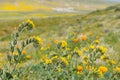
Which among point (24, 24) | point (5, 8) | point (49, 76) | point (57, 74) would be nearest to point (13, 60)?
point (24, 24)

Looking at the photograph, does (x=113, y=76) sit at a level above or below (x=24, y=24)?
below

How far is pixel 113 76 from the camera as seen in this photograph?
515 centimetres

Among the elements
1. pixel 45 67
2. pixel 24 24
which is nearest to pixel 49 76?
pixel 45 67

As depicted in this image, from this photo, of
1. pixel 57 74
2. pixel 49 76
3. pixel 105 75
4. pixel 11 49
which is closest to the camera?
pixel 11 49

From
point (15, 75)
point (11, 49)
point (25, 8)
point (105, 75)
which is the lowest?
point (25, 8)

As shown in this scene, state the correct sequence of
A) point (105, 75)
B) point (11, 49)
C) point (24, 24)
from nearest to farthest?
point (11, 49), point (24, 24), point (105, 75)

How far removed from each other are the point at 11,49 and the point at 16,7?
161m

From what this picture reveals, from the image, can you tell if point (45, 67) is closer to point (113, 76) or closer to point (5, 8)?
point (113, 76)

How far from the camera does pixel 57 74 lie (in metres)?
4.98

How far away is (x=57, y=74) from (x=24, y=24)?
109 cm

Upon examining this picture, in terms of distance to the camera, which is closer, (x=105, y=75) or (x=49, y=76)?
(x=49, y=76)

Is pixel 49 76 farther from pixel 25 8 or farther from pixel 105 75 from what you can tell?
pixel 25 8

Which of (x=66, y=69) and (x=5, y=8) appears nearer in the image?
(x=66, y=69)

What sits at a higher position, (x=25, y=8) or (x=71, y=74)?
(x=71, y=74)
